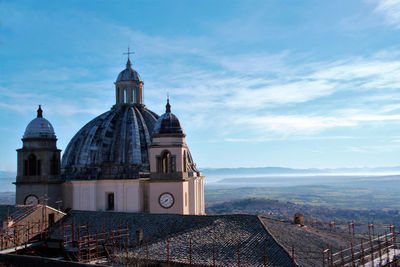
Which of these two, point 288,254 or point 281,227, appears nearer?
point 288,254

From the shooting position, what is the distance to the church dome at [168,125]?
1614 inches

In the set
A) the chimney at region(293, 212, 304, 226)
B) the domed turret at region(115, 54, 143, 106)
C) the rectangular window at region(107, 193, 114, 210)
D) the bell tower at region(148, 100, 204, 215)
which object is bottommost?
the chimney at region(293, 212, 304, 226)

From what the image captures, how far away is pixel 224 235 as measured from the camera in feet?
101

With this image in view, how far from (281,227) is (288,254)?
240 inches

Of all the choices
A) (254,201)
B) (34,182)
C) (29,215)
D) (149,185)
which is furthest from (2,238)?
(254,201)

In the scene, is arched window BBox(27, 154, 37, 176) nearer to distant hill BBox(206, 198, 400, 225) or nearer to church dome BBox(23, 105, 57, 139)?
church dome BBox(23, 105, 57, 139)

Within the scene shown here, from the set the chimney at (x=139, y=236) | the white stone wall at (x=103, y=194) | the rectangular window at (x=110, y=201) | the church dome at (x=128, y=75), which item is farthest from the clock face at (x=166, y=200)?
the church dome at (x=128, y=75)

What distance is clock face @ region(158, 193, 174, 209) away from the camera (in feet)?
133

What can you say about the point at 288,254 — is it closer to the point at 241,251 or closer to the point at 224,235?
the point at 241,251

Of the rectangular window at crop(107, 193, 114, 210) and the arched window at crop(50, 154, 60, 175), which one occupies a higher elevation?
the arched window at crop(50, 154, 60, 175)

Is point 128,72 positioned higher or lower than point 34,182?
higher

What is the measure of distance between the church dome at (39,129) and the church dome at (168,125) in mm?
10121

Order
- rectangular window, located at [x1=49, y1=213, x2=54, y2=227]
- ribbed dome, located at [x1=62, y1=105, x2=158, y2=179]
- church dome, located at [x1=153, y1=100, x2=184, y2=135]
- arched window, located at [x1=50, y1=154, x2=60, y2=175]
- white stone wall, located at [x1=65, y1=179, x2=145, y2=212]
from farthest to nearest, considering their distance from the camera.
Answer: arched window, located at [x1=50, y1=154, x2=60, y2=175]
ribbed dome, located at [x1=62, y1=105, x2=158, y2=179]
church dome, located at [x1=153, y1=100, x2=184, y2=135]
white stone wall, located at [x1=65, y1=179, x2=145, y2=212]
rectangular window, located at [x1=49, y1=213, x2=54, y2=227]

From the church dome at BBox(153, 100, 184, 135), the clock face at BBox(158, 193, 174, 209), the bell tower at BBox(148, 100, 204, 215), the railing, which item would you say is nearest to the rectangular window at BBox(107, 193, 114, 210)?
the bell tower at BBox(148, 100, 204, 215)
